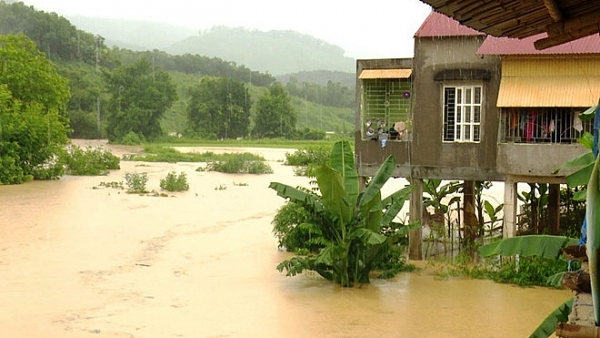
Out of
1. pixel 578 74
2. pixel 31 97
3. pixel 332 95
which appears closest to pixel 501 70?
pixel 578 74

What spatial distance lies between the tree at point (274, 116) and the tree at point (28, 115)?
32830 millimetres

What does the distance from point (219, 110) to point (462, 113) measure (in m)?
53.8

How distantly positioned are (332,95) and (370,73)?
284 feet

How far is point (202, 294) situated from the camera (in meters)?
13.4

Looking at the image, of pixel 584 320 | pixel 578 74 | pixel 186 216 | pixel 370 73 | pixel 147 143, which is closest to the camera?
pixel 584 320

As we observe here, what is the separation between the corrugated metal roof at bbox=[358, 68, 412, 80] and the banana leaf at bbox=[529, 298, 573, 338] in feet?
34.4

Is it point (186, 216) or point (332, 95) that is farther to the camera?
point (332, 95)

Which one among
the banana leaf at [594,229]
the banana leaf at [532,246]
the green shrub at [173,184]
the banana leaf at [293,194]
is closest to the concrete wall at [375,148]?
the banana leaf at [293,194]

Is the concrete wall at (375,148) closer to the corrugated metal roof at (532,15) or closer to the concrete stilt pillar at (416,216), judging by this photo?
the concrete stilt pillar at (416,216)

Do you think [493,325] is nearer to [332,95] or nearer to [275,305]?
[275,305]

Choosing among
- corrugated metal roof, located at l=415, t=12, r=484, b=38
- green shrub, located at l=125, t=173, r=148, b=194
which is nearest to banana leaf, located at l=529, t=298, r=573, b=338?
corrugated metal roof, located at l=415, t=12, r=484, b=38

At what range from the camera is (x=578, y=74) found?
44.1 ft

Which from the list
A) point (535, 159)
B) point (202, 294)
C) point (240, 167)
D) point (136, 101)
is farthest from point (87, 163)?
point (535, 159)

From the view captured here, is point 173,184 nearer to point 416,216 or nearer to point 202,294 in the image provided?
point 416,216
